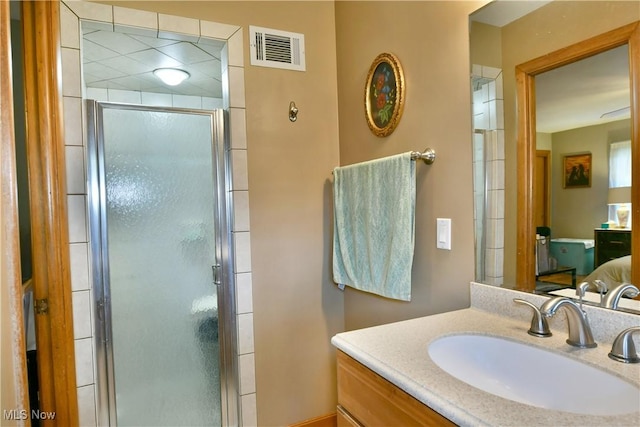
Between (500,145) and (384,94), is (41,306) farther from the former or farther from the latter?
(500,145)

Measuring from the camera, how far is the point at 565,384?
0.91m

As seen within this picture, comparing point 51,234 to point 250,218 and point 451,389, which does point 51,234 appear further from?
point 451,389

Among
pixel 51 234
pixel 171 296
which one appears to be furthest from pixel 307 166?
pixel 51 234

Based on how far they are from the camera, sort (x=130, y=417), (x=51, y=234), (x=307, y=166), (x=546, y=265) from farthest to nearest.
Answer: (x=307, y=166) < (x=130, y=417) < (x=51, y=234) < (x=546, y=265)

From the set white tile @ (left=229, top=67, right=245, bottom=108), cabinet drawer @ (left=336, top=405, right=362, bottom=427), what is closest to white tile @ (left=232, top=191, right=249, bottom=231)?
white tile @ (left=229, top=67, right=245, bottom=108)

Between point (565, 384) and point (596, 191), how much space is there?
21.2 inches

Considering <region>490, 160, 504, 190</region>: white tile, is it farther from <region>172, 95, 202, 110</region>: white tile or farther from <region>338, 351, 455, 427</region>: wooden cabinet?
<region>172, 95, 202, 110</region>: white tile

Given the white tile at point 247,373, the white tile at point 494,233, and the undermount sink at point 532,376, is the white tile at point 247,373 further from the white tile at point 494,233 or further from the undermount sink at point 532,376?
the white tile at point 494,233

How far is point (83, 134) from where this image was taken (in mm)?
1655

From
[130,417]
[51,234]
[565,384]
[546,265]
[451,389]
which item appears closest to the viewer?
[451,389]

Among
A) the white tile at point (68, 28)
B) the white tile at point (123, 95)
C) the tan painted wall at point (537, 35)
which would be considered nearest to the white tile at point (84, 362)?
the white tile at point (68, 28)

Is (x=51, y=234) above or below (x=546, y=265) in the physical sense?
above

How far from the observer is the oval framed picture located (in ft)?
5.48

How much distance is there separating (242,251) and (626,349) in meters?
1.57
